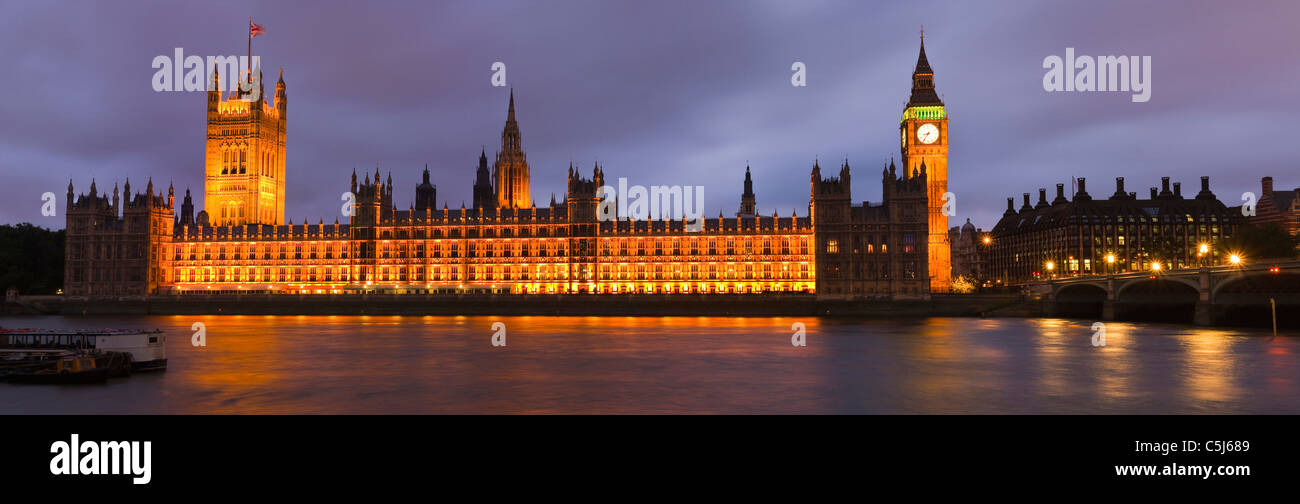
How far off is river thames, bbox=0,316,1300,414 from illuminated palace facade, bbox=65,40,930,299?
2510 inches

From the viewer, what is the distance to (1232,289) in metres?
78.8

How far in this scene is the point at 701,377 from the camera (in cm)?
3375

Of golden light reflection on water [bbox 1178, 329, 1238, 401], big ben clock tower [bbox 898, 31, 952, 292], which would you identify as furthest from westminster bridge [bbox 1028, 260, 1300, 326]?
big ben clock tower [bbox 898, 31, 952, 292]

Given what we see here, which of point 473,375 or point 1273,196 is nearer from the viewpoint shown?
point 473,375

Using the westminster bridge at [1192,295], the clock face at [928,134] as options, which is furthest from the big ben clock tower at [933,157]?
the westminster bridge at [1192,295]

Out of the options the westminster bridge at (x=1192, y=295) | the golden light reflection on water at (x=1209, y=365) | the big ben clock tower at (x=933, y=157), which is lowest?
the golden light reflection on water at (x=1209, y=365)

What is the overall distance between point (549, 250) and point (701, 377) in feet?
333

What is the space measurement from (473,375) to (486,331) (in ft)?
110

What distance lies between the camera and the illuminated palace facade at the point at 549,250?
120750 mm

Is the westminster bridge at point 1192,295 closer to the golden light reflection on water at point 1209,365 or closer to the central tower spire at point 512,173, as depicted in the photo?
the golden light reflection on water at point 1209,365

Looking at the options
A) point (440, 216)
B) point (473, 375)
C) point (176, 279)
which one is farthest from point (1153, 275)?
point (176, 279)

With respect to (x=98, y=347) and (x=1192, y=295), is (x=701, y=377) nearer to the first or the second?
(x=98, y=347)
